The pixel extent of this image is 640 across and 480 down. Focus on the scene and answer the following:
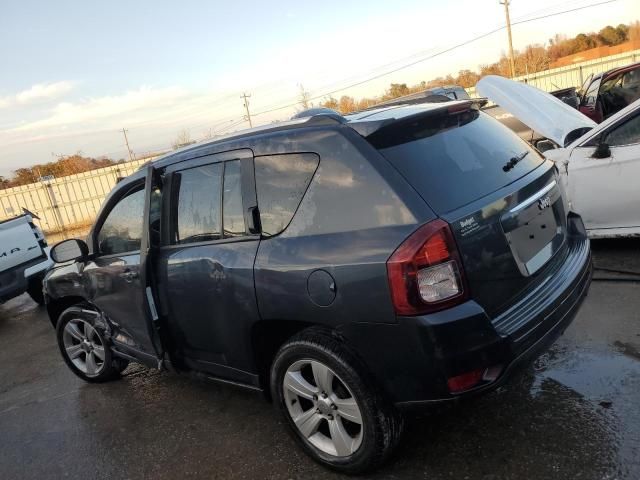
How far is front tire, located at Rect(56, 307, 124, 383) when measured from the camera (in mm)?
4219

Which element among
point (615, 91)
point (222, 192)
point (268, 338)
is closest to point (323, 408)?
point (268, 338)

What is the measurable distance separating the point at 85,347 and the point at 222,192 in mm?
2332

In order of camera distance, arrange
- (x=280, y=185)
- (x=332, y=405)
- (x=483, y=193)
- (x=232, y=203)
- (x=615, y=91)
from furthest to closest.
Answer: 1. (x=615, y=91)
2. (x=232, y=203)
3. (x=280, y=185)
4. (x=332, y=405)
5. (x=483, y=193)

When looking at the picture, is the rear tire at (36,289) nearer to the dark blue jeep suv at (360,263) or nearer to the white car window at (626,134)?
the dark blue jeep suv at (360,263)

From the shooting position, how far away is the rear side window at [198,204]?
117 inches

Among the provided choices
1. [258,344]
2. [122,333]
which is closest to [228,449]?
[258,344]

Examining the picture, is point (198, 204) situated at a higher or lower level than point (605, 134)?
higher

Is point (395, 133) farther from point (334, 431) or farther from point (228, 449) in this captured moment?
point (228, 449)

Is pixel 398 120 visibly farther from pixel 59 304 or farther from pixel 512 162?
pixel 59 304

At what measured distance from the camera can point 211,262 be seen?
2896 millimetres

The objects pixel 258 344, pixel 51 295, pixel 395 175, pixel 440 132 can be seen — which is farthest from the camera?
pixel 51 295

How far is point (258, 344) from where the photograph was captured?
2818 mm

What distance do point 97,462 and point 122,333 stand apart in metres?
0.97

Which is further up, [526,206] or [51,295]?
[526,206]
